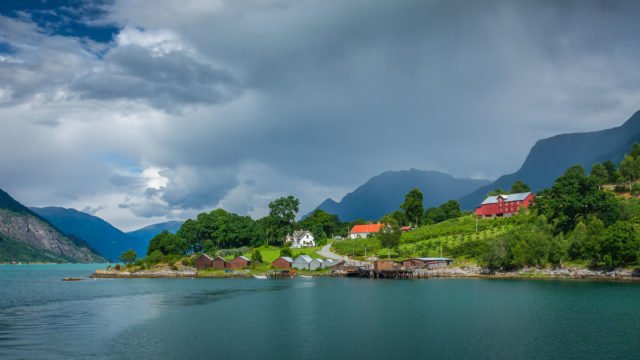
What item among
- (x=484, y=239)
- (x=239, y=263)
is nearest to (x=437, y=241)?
(x=484, y=239)

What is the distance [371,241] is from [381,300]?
9613 centimetres

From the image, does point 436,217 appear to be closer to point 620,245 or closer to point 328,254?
point 328,254

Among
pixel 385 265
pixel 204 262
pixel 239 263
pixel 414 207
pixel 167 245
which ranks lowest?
pixel 385 265

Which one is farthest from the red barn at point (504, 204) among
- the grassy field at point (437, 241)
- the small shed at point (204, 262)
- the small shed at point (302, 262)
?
the small shed at point (204, 262)

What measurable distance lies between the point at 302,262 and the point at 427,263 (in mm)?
35116

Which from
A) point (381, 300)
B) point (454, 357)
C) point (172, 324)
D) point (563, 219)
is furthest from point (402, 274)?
point (454, 357)

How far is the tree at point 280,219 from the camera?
7076 inches

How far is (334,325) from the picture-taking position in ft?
163

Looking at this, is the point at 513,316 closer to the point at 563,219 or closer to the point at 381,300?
the point at 381,300

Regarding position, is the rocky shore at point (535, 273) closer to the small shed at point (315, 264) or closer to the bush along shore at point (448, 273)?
the bush along shore at point (448, 273)

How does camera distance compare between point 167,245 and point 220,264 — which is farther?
point 167,245

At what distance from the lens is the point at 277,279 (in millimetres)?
123500

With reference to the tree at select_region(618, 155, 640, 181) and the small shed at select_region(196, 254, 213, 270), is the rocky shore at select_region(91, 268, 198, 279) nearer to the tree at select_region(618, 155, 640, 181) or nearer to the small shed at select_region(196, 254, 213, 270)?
the small shed at select_region(196, 254, 213, 270)

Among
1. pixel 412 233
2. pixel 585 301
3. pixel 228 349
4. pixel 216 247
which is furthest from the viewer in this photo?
pixel 216 247
